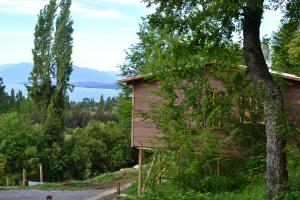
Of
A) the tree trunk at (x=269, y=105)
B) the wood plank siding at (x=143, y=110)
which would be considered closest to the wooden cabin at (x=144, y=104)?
the wood plank siding at (x=143, y=110)

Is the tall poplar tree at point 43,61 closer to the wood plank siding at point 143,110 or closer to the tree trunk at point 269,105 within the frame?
the wood plank siding at point 143,110

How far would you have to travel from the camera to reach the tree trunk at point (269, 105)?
10.4 metres

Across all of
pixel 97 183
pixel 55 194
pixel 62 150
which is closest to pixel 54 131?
pixel 62 150


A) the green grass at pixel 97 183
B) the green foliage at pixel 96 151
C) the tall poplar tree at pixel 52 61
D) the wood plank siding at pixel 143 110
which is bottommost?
the green grass at pixel 97 183

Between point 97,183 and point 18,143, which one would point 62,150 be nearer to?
point 18,143

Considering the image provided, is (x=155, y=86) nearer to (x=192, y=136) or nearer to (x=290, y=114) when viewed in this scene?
(x=192, y=136)

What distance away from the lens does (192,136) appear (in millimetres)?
15727

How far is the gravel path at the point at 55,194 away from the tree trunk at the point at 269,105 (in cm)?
1418

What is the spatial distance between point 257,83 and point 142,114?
24.4ft

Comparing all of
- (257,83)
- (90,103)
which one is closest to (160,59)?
(257,83)

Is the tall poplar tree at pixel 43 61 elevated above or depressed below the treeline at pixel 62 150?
above

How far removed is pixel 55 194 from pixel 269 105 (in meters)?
16.5

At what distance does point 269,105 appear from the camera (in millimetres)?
10555

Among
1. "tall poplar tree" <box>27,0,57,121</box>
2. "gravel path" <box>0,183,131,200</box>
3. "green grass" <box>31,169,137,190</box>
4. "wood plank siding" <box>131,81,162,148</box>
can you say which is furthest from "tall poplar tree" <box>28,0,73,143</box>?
"wood plank siding" <box>131,81,162,148</box>
